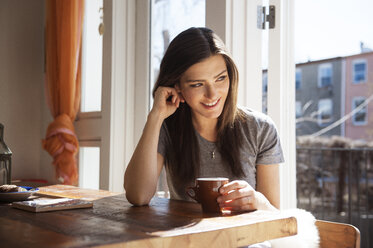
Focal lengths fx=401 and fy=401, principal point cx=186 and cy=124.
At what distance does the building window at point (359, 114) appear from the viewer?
435 centimetres

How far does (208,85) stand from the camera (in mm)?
1438

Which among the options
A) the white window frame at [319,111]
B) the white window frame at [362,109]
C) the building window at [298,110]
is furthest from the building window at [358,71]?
the building window at [298,110]

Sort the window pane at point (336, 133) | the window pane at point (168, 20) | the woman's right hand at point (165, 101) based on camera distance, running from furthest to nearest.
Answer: the window pane at point (336, 133) < the window pane at point (168, 20) < the woman's right hand at point (165, 101)

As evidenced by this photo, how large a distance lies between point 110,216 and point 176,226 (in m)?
0.21

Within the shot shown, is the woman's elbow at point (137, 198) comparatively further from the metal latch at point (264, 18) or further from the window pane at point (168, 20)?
the window pane at point (168, 20)

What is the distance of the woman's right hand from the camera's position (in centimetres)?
154

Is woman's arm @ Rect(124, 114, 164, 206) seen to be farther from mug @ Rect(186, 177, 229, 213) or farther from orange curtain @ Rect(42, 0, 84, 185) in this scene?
orange curtain @ Rect(42, 0, 84, 185)

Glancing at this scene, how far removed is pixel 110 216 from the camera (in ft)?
3.15

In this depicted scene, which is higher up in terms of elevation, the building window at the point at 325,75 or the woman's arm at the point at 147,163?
the building window at the point at 325,75

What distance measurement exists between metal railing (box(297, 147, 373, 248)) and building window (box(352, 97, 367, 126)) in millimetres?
343

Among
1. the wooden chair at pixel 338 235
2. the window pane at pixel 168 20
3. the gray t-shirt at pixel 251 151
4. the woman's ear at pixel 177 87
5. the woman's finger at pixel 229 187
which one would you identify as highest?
the window pane at pixel 168 20

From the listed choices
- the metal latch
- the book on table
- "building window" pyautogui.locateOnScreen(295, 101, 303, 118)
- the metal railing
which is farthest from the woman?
"building window" pyautogui.locateOnScreen(295, 101, 303, 118)

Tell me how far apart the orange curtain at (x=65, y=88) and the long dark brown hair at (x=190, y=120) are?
1483 mm

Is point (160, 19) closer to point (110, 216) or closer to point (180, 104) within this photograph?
point (180, 104)
